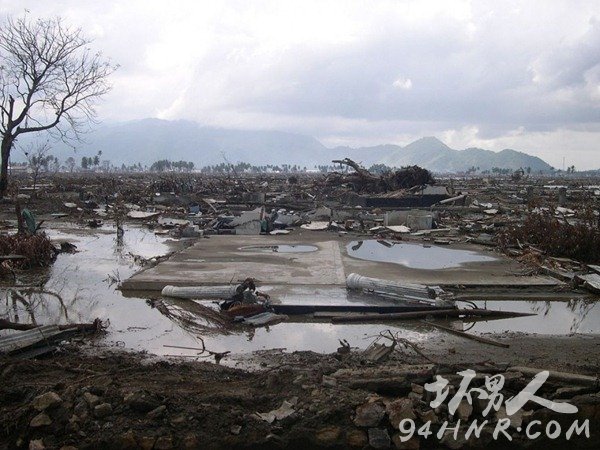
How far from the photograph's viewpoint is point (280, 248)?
12.4 meters

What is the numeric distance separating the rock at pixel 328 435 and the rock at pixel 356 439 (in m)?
0.08

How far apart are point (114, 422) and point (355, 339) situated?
3105 millimetres

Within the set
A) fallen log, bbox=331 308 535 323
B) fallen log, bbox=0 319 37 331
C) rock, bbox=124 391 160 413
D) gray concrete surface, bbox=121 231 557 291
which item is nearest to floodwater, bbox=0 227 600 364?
fallen log, bbox=331 308 535 323

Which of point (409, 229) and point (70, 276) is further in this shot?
point (409, 229)

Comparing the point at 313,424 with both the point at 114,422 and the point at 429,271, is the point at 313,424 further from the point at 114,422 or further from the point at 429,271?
the point at 429,271

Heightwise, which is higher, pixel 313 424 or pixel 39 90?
pixel 39 90

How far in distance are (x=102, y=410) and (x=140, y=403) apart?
29 centimetres

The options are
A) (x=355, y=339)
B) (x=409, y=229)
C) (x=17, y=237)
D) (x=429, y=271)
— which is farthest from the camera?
(x=409, y=229)

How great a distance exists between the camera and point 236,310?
6895 mm

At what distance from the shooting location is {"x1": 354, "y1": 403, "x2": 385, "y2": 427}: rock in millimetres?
3930

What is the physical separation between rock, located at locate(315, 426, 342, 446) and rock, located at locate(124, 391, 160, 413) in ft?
4.35

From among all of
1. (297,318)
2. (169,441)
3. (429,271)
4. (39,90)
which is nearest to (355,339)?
(297,318)

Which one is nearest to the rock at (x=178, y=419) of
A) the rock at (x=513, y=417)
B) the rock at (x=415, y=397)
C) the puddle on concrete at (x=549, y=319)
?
the rock at (x=415, y=397)

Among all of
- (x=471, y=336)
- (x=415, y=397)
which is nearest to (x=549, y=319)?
(x=471, y=336)
